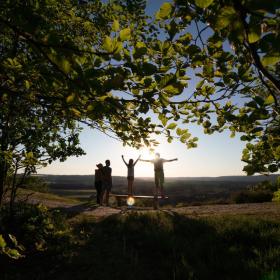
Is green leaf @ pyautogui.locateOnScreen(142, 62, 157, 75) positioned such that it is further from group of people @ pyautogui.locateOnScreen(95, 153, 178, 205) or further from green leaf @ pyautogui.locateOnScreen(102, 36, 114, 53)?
group of people @ pyautogui.locateOnScreen(95, 153, 178, 205)

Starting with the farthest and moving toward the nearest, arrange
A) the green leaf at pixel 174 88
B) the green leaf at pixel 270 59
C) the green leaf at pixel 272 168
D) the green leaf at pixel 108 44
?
the green leaf at pixel 272 168 → the green leaf at pixel 174 88 → the green leaf at pixel 108 44 → the green leaf at pixel 270 59

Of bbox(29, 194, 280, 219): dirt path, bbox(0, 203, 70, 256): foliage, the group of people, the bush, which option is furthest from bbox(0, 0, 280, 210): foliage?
the bush

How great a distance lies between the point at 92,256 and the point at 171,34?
5.86 metres

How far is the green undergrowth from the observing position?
18.8ft

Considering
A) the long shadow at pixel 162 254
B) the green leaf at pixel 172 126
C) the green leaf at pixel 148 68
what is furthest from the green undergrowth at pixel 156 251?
the green leaf at pixel 148 68

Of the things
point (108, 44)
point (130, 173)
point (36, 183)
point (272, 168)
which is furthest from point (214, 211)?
point (108, 44)

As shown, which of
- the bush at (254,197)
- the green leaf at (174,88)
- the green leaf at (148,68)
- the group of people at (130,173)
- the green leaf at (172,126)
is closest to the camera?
the green leaf at (148,68)

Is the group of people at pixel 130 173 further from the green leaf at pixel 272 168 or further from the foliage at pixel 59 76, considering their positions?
the green leaf at pixel 272 168

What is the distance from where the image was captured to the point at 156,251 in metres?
6.96

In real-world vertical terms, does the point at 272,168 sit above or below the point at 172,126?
below

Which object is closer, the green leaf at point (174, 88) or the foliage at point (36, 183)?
the green leaf at point (174, 88)

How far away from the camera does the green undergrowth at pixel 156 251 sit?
573 cm

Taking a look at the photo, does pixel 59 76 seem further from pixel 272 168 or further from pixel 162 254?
pixel 162 254

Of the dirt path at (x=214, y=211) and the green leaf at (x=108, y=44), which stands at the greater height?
the green leaf at (x=108, y=44)
